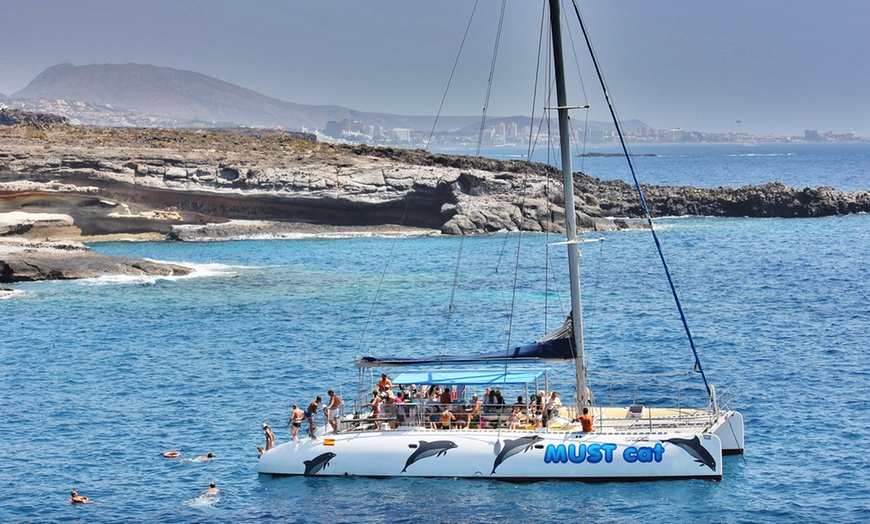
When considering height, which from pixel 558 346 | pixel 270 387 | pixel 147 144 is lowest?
pixel 270 387

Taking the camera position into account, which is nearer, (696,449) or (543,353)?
(696,449)

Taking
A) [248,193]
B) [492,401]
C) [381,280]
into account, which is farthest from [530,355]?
[248,193]

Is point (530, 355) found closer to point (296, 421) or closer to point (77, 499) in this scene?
point (296, 421)

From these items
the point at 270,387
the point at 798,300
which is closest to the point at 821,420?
the point at 270,387

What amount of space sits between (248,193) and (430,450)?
56747 millimetres

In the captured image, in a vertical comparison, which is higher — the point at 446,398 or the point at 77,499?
the point at 446,398

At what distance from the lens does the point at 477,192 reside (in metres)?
79.8

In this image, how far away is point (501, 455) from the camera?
23547mm

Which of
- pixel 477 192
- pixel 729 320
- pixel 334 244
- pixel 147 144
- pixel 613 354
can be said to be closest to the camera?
pixel 613 354

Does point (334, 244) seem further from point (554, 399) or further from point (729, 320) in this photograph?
point (554, 399)

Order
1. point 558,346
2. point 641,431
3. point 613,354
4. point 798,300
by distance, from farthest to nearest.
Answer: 1. point 798,300
2. point 613,354
3. point 558,346
4. point 641,431

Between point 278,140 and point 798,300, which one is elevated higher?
point 278,140

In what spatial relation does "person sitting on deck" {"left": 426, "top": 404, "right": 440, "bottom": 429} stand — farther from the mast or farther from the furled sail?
the mast

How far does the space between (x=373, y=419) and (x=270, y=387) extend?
30.3 feet
